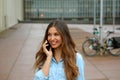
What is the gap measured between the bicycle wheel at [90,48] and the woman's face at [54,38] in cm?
1173

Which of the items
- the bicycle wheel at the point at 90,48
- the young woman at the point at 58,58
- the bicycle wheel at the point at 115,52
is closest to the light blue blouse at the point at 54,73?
the young woman at the point at 58,58

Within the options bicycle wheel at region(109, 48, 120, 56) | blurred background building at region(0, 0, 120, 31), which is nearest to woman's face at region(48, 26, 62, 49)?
bicycle wheel at region(109, 48, 120, 56)

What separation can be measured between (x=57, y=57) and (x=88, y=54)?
39.0ft

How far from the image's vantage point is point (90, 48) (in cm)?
1473

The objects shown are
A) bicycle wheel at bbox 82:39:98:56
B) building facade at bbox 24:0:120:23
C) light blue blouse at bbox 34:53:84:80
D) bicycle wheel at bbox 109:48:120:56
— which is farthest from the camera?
building facade at bbox 24:0:120:23

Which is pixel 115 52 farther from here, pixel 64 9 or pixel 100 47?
pixel 64 9

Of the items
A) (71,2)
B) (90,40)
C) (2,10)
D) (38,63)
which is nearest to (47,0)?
(71,2)

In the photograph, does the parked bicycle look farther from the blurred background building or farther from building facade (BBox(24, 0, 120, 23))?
building facade (BBox(24, 0, 120, 23))

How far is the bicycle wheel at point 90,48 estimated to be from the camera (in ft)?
48.1

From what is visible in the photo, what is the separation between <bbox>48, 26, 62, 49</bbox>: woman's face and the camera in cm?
296

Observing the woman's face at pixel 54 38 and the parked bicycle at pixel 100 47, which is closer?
the woman's face at pixel 54 38

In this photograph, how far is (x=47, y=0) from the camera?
3238 inches

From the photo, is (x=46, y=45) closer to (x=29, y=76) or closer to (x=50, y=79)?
(x=50, y=79)

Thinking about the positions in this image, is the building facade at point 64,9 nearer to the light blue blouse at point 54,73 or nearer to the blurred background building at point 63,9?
the blurred background building at point 63,9
